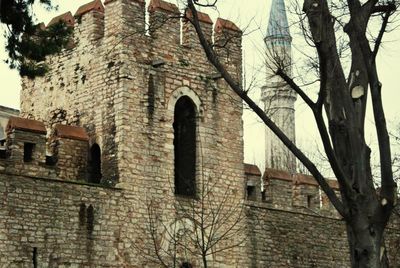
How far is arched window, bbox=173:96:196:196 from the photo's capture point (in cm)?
2112

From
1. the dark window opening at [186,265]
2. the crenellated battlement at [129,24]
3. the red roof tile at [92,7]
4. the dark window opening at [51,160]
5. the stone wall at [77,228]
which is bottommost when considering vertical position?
the dark window opening at [186,265]

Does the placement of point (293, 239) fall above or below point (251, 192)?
below

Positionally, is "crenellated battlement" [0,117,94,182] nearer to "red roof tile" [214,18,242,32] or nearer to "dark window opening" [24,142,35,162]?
"dark window opening" [24,142,35,162]

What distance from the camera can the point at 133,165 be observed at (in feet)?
64.5

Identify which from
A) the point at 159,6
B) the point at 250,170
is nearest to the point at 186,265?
the point at 250,170

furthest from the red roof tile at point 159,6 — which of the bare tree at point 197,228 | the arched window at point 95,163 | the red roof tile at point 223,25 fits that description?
the bare tree at point 197,228

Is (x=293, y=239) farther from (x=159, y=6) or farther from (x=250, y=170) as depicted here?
(x=159, y=6)

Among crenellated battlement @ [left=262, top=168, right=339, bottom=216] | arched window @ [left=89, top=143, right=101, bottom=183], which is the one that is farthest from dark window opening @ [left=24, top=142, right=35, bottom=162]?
crenellated battlement @ [left=262, top=168, right=339, bottom=216]

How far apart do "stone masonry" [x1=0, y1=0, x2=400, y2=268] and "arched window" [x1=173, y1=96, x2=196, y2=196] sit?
0.12 meters

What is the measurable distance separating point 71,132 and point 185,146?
2.77 m

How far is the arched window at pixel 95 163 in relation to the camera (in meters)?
20.5

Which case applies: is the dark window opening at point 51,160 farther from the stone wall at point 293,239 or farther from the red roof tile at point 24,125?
the stone wall at point 293,239

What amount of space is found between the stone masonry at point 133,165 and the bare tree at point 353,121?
6584mm

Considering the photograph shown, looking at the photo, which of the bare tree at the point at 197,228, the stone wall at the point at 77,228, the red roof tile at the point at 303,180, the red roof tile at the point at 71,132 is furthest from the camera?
the red roof tile at the point at 303,180
